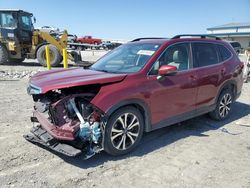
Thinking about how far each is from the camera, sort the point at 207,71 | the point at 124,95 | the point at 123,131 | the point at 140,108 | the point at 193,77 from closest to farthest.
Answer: the point at 124,95 → the point at 123,131 → the point at 140,108 → the point at 193,77 → the point at 207,71

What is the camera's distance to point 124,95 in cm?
453

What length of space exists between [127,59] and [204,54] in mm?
1752

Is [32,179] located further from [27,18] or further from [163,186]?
[27,18]

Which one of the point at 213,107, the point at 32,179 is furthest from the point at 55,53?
the point at 32,179

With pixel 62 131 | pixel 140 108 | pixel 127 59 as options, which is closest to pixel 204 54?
pixel 127 59

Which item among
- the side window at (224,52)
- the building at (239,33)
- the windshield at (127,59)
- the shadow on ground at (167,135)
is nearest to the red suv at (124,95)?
the windshield at (127,59)

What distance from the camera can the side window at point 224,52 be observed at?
262 inches

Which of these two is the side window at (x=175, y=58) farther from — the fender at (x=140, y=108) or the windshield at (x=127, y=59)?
the fender at (x=140, y=108)

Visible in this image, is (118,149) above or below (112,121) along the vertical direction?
below

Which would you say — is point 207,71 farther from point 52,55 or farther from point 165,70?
point 52,55

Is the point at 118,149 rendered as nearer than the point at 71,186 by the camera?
No

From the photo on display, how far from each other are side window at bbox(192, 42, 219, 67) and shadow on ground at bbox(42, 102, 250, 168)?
133 centimetres

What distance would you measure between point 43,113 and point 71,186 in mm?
1447

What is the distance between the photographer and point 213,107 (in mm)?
6418
